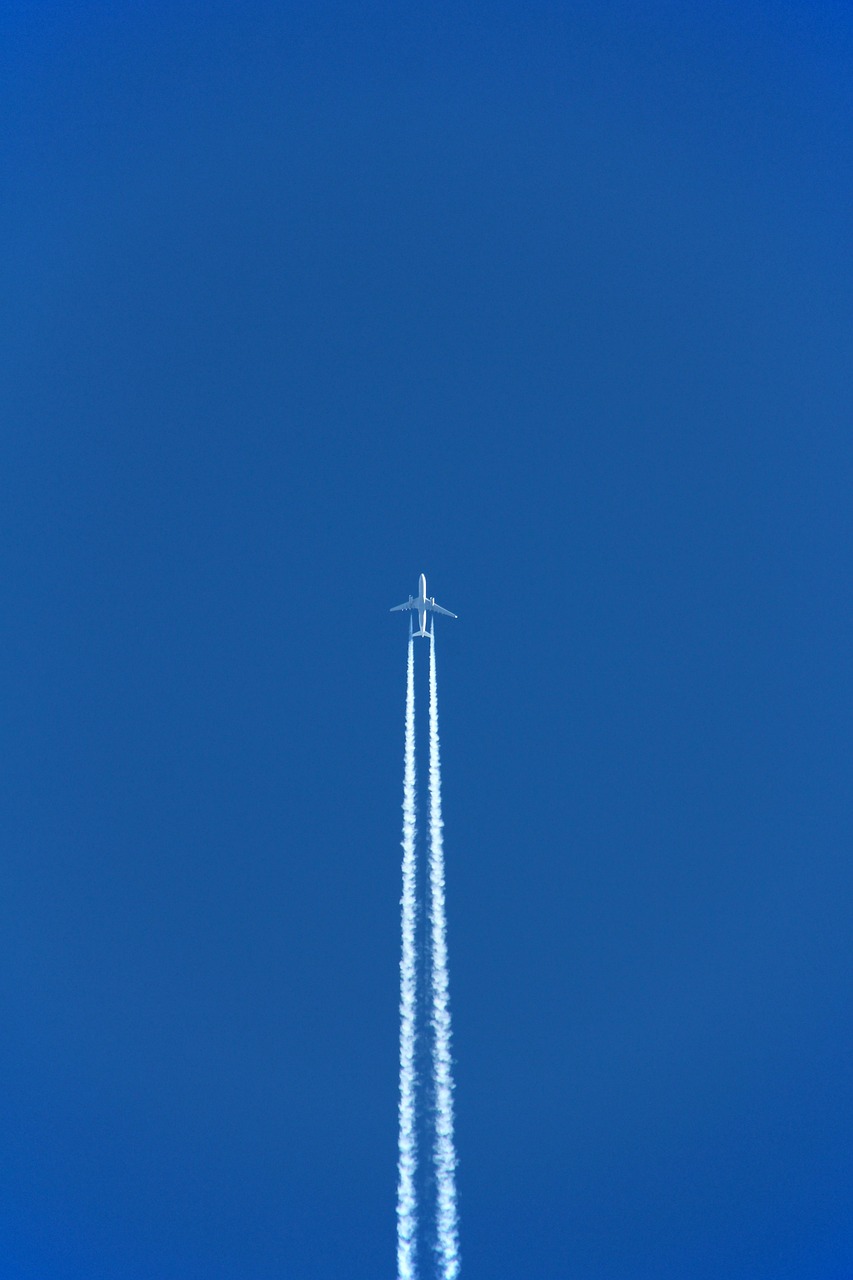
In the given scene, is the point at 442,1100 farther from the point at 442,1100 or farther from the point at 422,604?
the point at 422,604

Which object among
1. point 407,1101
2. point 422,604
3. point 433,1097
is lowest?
point 407,1101

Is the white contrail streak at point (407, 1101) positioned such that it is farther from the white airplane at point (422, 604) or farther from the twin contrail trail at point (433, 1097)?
the white airplane at point (422, 604)

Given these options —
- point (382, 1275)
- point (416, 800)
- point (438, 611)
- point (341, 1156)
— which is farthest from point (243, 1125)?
point (438, 611)

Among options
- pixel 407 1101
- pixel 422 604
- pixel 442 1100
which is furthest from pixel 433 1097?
pixel 422 604

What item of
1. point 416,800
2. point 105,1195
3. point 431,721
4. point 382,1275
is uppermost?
point 431,721

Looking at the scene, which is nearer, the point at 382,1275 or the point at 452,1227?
the point at 452,1227

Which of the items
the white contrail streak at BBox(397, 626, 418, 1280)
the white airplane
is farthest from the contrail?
the white airplane

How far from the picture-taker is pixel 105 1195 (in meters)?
90.0

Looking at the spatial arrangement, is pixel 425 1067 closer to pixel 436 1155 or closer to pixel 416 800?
pixel 436 1155

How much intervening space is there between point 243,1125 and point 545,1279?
25288mm

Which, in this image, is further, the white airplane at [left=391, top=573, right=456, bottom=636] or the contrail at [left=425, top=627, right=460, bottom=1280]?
the white airplane at [left=391, top=573, right=456, bottom=636]

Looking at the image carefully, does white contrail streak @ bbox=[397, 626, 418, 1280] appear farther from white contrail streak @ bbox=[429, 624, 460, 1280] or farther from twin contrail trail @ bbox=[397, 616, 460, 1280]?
white contrail streak @ bbox=[429, 624, 460, 1280]

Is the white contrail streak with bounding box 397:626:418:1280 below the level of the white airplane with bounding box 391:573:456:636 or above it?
below

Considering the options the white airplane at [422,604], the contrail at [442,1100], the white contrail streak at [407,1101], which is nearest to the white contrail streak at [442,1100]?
the contrail at [442,1100]
